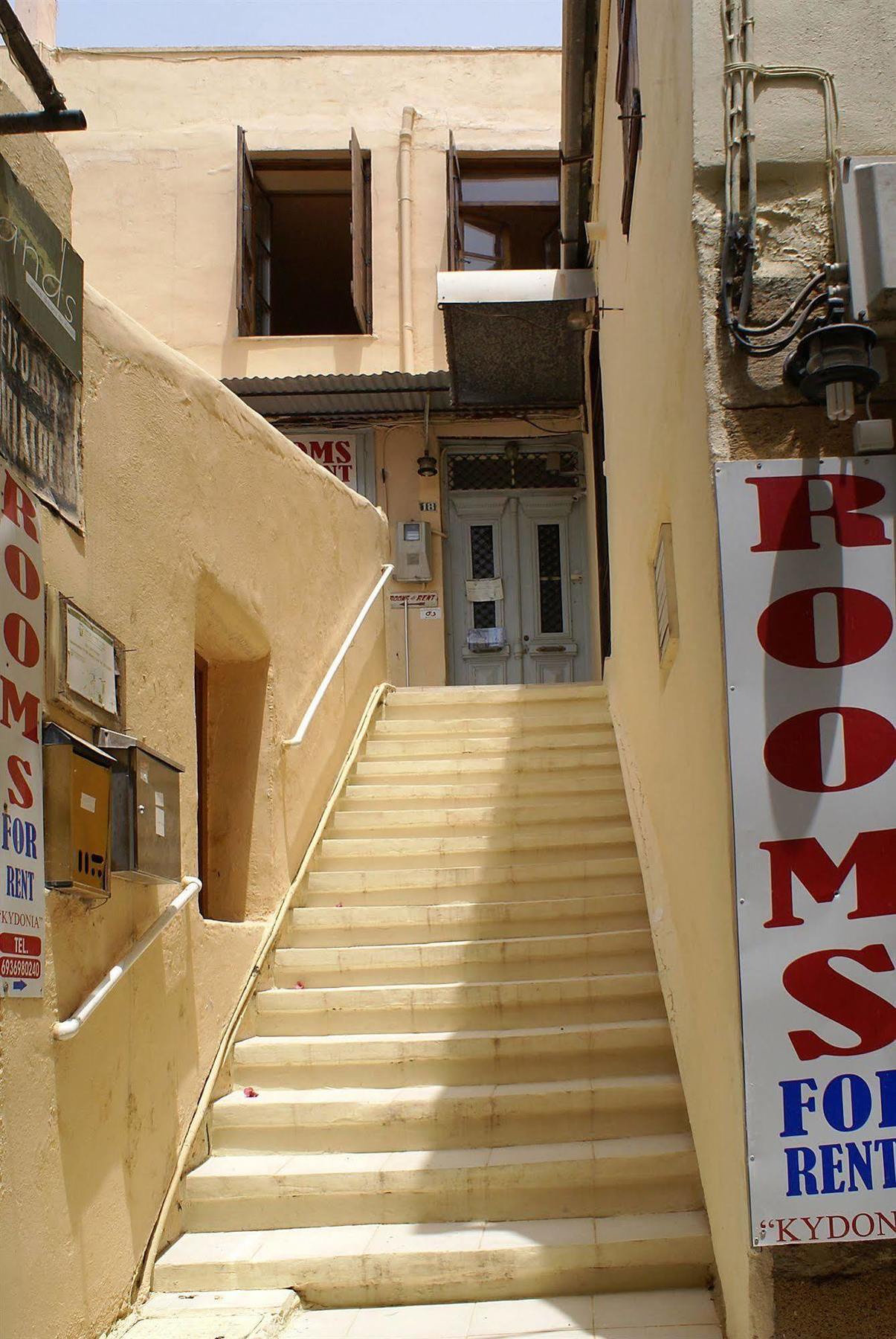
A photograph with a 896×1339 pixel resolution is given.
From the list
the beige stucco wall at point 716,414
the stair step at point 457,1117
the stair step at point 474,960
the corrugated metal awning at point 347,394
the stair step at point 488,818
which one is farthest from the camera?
the corrugated metal awning at point 347,394

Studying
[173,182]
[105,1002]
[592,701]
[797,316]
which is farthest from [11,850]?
[173,182]

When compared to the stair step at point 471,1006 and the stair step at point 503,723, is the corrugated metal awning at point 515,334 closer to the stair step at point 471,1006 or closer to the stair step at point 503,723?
the stair step at point 503,723

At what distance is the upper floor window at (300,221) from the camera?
32.7 feet

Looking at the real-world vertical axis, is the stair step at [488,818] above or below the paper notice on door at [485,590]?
below

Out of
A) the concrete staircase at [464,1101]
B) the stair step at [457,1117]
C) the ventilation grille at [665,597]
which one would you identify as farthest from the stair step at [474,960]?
the ventilation grille at [665,597]

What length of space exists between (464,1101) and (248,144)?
8508mm

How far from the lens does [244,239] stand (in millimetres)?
10000

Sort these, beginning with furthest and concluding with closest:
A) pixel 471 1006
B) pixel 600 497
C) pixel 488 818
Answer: pixel 600 497, pixel 488 818, pixel 471 1006

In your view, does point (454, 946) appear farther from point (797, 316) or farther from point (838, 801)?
point (797, 316)

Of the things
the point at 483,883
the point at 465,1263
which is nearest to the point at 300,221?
the point at 483,883

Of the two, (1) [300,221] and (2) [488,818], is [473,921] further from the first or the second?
(1) [300,221]

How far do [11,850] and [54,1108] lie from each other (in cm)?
72

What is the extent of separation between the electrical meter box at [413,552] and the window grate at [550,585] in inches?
36.5

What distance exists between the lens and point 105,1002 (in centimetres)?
360
